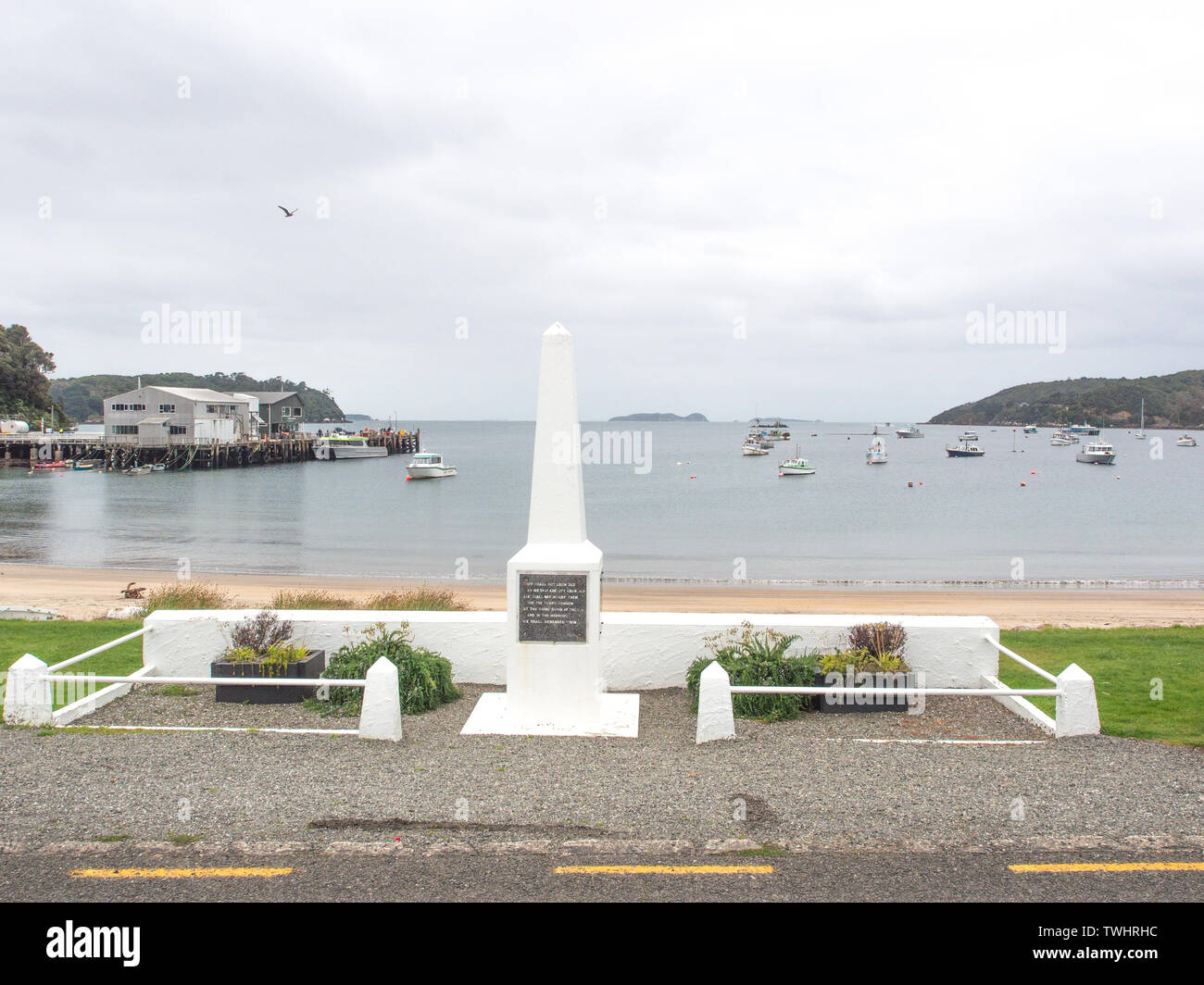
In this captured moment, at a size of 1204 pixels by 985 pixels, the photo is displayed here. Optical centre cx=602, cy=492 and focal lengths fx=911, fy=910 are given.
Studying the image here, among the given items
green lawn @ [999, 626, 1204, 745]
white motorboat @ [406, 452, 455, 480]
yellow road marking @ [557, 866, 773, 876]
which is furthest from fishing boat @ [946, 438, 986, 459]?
yellow road marking @ [557, 866, 773, 876]

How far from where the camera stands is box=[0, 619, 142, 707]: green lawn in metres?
11.5

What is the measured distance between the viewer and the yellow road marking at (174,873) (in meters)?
5.53

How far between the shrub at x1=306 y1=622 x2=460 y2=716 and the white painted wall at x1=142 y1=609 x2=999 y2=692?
0.34 metres

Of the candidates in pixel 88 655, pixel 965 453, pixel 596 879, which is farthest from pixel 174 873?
pixel 965 453

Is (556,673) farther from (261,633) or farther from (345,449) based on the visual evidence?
(345,449)

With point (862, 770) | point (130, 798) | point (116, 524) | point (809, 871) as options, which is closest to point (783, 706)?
point (862, 770)

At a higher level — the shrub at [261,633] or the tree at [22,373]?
the tree at [22,373]

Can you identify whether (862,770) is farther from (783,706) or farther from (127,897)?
(127,897)

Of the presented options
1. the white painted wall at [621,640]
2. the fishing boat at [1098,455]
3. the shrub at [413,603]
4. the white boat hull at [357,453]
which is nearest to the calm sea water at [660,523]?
the fishing boat at [1098,455]

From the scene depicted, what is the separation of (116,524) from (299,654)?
44.2 meters

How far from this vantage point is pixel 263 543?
139 feet

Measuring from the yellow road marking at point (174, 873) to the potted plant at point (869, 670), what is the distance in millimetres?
5923

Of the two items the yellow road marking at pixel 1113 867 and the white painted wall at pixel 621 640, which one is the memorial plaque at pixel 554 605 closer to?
the white painted wall at pixel 621 640

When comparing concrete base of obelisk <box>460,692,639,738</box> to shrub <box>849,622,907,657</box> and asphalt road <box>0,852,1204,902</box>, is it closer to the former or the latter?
shrub <box>849,622,907,657</box>
